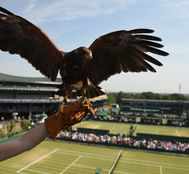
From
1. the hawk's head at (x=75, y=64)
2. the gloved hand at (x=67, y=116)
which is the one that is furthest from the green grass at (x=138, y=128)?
the gloved hand at (x=67, y=116)

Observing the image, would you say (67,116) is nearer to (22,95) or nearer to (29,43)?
(29,43)

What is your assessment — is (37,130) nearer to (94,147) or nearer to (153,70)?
(153,70)

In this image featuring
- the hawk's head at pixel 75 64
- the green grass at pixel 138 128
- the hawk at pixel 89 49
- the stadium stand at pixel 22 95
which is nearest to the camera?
the hawk's head at pixel 75 64

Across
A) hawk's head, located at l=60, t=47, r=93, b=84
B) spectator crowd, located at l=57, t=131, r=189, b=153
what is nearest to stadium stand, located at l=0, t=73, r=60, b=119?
spectator crowd, located at l=57, t=131, r=189, b=153

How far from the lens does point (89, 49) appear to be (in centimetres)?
367

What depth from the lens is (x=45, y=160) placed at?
18.2m

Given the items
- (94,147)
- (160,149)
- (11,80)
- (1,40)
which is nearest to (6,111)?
(11,80)

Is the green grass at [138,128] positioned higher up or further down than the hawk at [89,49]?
further down

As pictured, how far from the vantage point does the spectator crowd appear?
22047mm

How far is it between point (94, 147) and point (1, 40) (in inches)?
758

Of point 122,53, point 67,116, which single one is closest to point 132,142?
point 122,53

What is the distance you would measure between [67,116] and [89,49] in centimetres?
91

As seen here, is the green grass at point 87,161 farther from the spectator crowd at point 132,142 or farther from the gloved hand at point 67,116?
the gloved hand at point 67,116

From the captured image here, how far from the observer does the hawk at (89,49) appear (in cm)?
360
